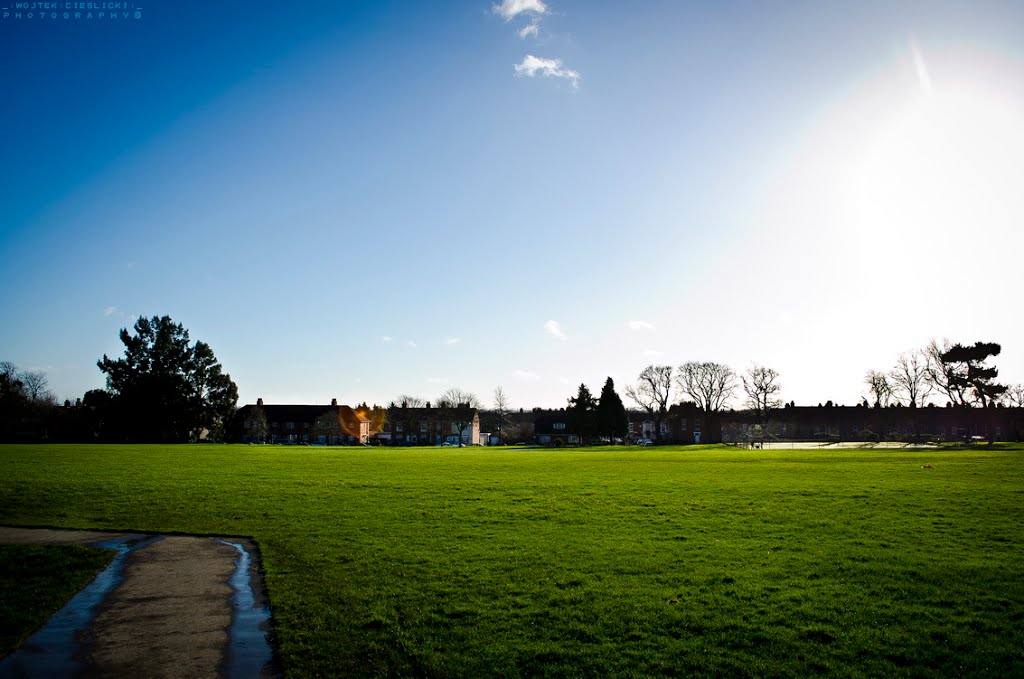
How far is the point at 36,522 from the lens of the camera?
2033 centimetres

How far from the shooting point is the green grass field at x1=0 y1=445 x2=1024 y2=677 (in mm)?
8609

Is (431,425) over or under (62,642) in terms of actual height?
over

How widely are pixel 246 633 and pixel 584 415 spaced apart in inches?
Answer: 4355

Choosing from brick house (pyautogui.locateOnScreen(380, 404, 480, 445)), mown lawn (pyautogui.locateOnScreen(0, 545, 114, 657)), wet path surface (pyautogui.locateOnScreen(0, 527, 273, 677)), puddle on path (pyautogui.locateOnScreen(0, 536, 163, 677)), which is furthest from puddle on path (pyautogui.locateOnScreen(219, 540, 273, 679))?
brick house (pyautogui.locateOnScreen(380, 404, 480, 445))

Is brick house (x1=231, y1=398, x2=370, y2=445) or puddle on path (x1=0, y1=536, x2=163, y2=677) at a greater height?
brick house (x1=231, y1=398, x2=370, y2=445)

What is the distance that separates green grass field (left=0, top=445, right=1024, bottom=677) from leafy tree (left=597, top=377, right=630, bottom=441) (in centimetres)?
8936

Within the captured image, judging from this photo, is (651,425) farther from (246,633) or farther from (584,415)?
(246,633)

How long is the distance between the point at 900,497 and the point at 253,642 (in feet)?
76.8

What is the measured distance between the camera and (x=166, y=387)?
103562 mm

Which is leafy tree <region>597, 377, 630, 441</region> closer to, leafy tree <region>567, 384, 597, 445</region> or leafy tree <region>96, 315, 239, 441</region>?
leafy tree <region>567, 384, 597, 445</region>

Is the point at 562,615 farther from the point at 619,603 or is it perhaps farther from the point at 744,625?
the point at 744,625

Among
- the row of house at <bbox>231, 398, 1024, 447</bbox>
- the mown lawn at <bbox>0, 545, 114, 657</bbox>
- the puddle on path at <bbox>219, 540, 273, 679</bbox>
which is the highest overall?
the row of house at <bbox>231, 398, 1024, 447</bbox>

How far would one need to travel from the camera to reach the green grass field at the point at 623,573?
8609 mm

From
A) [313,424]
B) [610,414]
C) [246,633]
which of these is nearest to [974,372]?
[610,414]
